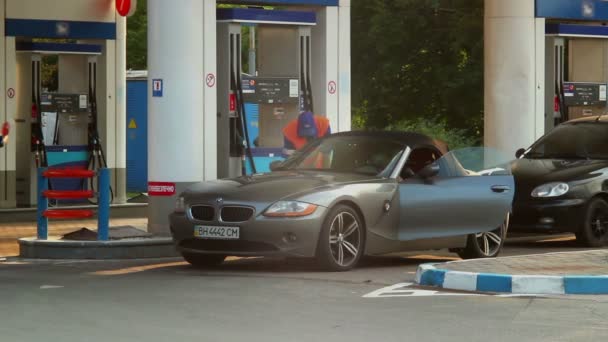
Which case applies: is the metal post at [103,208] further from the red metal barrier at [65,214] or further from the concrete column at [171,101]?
the concrete column at [171,101]

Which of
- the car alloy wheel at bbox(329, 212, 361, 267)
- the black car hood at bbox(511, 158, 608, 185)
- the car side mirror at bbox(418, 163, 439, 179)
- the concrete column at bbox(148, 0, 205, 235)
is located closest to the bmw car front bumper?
the car alloy wheel at bbox(329, 212, 361, 267)

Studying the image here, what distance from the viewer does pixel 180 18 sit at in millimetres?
18203

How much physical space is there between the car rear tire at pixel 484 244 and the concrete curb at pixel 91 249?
137 inches

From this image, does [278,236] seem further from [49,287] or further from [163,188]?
[163,188]

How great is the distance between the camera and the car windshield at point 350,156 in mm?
15148

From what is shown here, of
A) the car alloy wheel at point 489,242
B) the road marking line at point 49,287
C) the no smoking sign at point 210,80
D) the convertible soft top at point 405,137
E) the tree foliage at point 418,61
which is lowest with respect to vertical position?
the road marking line at point 49,287

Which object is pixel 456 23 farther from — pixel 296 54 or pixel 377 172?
pixel 377 172

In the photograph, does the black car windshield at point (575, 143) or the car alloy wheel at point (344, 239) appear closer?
the car alloy wheel at point (344, 239)

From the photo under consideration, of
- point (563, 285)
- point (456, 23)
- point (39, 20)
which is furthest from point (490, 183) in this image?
point (456, 23)

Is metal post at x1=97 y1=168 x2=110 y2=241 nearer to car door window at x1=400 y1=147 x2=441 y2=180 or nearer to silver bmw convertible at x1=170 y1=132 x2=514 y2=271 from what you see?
silver bmw convertible at x1=170 y1=132 x2=514 y2=271

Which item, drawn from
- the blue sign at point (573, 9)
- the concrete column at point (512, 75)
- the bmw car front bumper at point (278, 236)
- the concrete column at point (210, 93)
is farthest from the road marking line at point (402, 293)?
the blue sign at point (573, 9)

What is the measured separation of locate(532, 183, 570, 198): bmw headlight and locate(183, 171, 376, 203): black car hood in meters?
4.09

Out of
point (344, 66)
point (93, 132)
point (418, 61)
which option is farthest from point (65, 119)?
point (418, 61)

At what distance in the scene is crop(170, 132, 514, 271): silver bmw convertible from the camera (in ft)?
45.5
